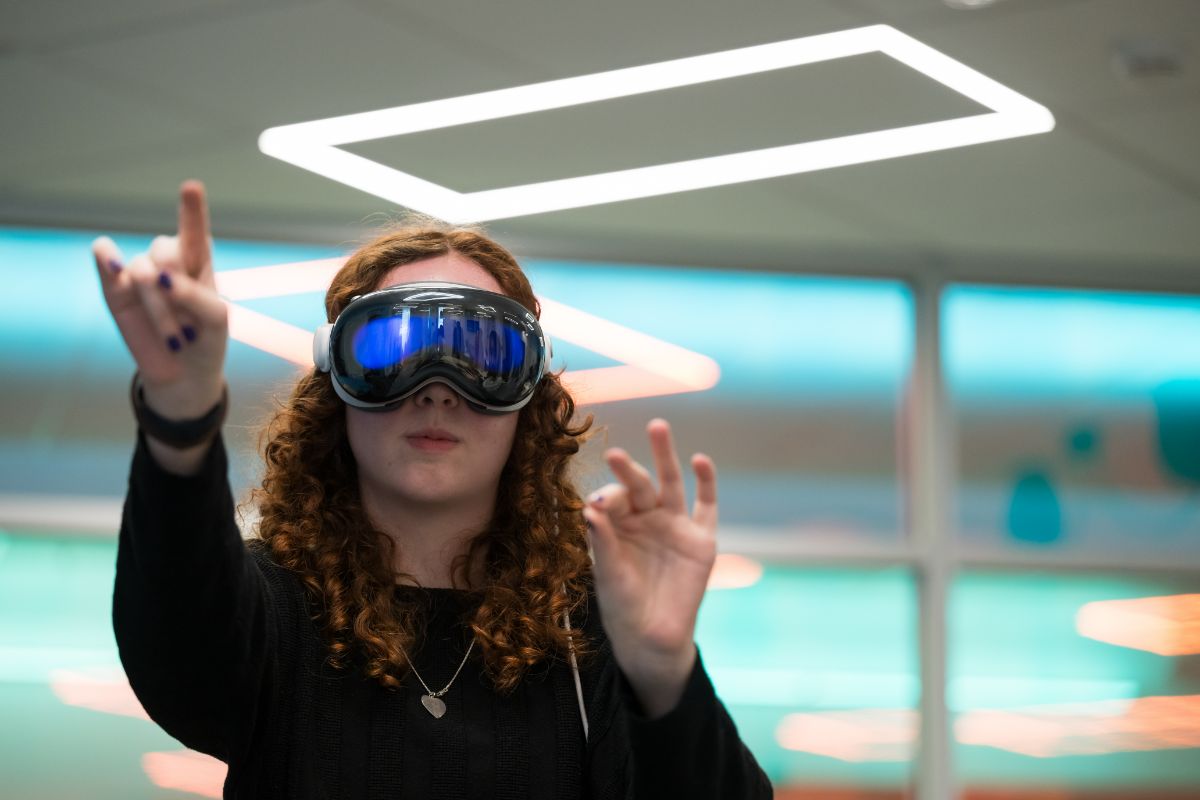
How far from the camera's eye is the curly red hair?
4.91 feet

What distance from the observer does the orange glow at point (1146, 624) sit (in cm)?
520

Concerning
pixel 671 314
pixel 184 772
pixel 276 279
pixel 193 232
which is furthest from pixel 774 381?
pixel 193 232

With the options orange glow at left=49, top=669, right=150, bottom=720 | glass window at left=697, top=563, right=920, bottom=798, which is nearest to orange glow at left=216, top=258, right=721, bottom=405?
glass window at left=697, top=563, right=920, bottom=798

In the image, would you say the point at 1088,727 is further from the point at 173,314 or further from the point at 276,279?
the point at 173,314

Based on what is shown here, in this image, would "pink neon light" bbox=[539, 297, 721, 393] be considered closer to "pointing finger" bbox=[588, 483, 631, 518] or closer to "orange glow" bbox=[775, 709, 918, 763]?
"orange glow" bbox=[775, 709, 918, 763]

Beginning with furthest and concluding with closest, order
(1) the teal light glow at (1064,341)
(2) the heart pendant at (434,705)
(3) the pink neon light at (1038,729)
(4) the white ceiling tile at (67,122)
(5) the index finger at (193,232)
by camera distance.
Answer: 1. (1) the teal light glow at (1064,341)
2. (3) the pink neon light at (1038,729)
3. (4) the white ceiling tile at (67,122)
4. (2) the heart pendant at (434,705)
5. (5) the index finger at (193,232)

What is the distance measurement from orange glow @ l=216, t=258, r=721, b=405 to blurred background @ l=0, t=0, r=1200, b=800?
11 mm

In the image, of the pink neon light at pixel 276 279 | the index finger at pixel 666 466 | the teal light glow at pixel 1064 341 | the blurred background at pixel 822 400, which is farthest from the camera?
the teal light glow at pixel 1064 341

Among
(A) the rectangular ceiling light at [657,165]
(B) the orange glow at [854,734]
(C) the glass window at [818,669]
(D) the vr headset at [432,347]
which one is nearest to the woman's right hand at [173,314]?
(D) the vr headset at [432,347]

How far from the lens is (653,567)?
1.37 metres

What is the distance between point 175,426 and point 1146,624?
15.4ft

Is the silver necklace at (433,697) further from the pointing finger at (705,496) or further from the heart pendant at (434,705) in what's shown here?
the pointing finger at (705,496)

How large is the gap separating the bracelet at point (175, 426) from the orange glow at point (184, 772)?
3719 millimetres

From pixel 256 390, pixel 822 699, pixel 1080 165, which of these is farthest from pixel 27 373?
pixel 1080 165
